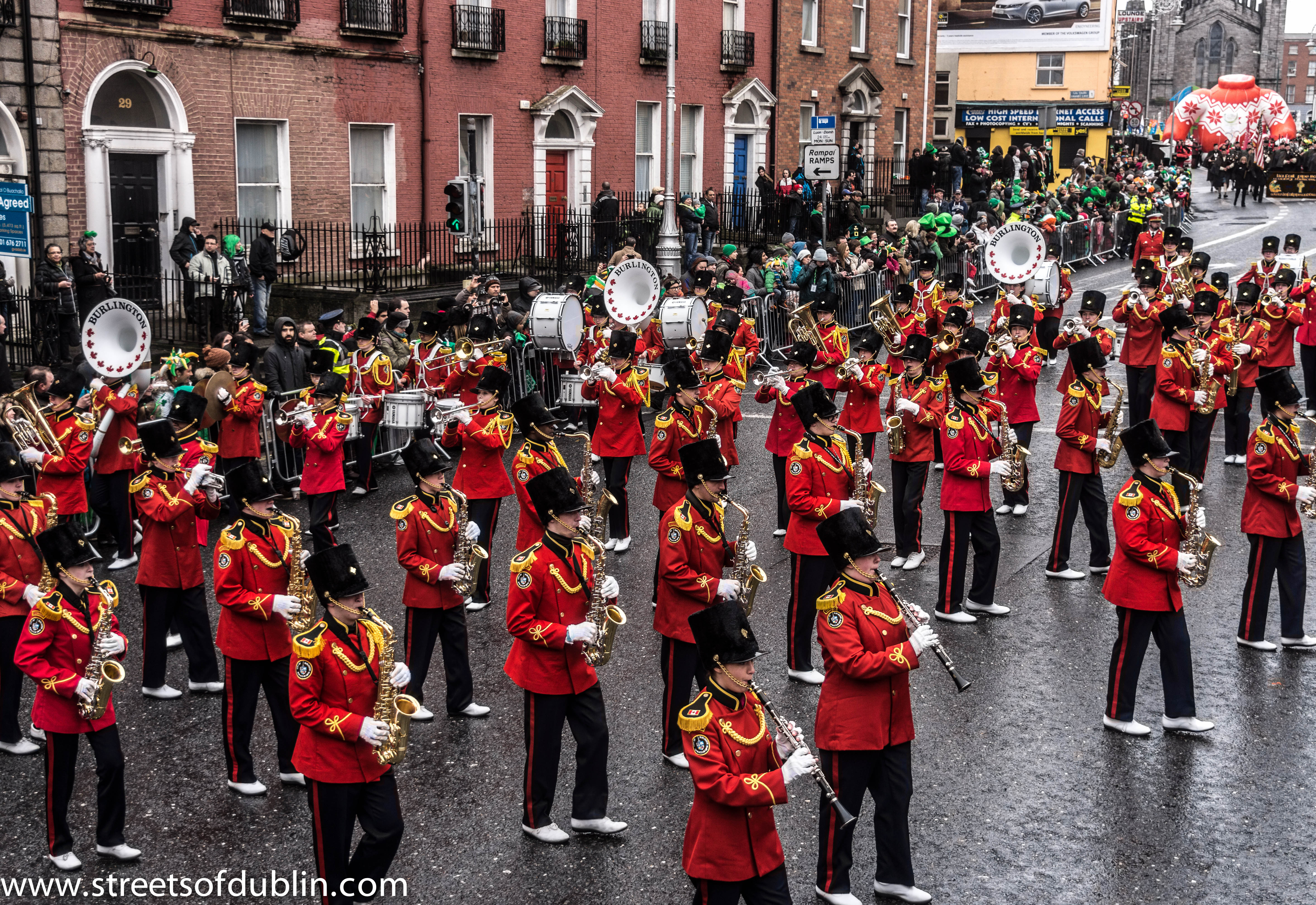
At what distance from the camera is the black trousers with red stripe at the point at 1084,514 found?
12.4 metres

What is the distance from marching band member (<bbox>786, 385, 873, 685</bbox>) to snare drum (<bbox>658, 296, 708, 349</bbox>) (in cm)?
532

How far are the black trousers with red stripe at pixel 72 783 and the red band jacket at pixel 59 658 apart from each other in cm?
7

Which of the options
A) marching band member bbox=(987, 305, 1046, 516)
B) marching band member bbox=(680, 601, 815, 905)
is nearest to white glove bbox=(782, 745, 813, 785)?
marching band member bbox=(680, 601, 815, 905)

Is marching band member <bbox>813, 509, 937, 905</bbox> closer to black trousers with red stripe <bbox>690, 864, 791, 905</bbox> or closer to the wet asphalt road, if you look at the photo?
the wet asphalt road

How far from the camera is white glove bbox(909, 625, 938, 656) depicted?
704cm

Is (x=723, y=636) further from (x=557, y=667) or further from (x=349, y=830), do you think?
(x=349, y=830)

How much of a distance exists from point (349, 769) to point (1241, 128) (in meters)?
67.2

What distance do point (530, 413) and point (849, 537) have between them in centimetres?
378

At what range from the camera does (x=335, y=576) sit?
6922mm

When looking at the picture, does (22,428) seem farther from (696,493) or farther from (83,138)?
(83,138)

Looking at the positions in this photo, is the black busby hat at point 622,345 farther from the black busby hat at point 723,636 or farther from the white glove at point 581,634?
the black busby hat at point 723,636

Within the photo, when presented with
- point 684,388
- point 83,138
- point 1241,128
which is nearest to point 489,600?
point 684,388

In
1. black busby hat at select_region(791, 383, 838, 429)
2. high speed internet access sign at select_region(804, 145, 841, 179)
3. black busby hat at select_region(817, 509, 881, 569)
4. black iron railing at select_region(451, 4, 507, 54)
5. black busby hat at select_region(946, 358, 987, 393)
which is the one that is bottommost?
black busby hat at select_region(817, 509, 881, 569)

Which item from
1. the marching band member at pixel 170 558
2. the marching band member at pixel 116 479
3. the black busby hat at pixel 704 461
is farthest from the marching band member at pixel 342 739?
the marching band member at pixel 116 479
